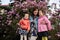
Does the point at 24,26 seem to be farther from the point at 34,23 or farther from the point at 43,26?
the point at 43,26

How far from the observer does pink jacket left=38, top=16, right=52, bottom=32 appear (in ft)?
30.5

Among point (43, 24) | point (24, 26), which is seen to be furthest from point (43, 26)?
point (24, 26)

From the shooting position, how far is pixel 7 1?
11.1 meters

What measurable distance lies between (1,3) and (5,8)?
0.45 m

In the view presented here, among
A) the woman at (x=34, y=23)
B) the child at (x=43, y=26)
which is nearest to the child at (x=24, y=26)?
the woman at (x=34, y=23)

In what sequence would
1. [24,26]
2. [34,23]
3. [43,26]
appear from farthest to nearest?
1. [34,23]
2. [24,26]
3. [43,26]

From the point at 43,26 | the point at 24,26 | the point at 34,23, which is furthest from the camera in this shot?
the point at 34,23

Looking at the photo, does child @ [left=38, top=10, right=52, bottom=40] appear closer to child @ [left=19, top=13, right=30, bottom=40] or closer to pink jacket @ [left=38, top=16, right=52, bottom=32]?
pink jacket @ [left=38, top=16, right=52, bottom=32]

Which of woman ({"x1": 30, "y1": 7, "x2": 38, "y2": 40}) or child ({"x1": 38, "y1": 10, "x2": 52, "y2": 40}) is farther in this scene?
woman ({"x1": 30, "y1": 7, "x2": 38, "y2": 40})

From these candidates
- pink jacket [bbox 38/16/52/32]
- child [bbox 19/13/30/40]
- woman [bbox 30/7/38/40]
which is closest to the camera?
pink jacket [bbox 38/16/52/32]

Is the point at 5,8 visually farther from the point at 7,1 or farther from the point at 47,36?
the point at 47,36

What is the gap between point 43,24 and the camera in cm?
A: 930

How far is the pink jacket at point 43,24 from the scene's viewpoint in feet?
30.5

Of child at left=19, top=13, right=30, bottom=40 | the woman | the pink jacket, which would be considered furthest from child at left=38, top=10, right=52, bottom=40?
child at left=19, top=13, right=30, bottom=40
